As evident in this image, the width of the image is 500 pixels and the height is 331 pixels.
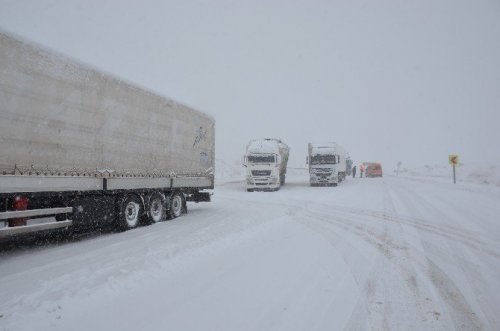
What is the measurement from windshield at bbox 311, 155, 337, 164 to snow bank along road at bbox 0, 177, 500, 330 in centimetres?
1737

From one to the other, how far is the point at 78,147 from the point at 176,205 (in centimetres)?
467

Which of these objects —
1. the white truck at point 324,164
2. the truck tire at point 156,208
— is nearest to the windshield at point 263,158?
the white truck at point 324,164

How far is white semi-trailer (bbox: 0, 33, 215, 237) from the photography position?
6.09 metres

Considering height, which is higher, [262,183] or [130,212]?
[262,183]

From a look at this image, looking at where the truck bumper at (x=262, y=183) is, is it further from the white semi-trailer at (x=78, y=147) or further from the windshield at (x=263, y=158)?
the white semi-trailer at (x=78, y=147)

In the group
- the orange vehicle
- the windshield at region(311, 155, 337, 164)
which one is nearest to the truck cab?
the windshield at region(311, 155, 337, 164)

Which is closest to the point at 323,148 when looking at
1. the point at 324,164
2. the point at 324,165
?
the point at 324,164

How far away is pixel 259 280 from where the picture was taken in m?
4.80

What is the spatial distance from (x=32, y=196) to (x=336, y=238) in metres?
6.63

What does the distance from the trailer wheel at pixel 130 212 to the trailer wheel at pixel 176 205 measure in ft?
5.09

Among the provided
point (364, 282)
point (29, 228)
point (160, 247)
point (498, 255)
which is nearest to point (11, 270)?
point (29, 228)

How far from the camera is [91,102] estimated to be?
786cm

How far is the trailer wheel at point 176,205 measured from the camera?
36.6 feet

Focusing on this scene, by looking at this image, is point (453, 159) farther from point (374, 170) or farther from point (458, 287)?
point (458, 287)
